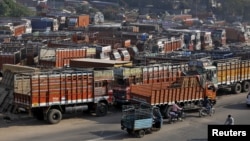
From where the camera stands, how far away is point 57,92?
25.5m

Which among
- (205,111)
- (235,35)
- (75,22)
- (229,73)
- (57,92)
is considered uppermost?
(75,22)

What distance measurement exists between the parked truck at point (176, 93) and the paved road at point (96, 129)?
848 mm

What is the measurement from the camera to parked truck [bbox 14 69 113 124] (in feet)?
81.8

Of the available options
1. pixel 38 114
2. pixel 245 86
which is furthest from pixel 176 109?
pixel 245 86

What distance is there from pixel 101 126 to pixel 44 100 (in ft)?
10.2

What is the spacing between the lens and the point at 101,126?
2488 cm

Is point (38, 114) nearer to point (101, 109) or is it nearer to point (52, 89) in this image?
point (52, 89)

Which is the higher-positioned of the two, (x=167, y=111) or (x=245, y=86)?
(x=245, y=86)

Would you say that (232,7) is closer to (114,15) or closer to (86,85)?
(114,15)

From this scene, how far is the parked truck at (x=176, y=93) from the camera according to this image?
86.7 ft

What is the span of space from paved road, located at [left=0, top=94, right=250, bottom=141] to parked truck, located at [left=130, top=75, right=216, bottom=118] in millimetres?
848

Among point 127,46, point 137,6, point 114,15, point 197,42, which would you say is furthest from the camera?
point 137,6

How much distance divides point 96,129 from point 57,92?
2.95 meters

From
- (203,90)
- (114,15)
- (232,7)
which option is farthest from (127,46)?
(232,7)
